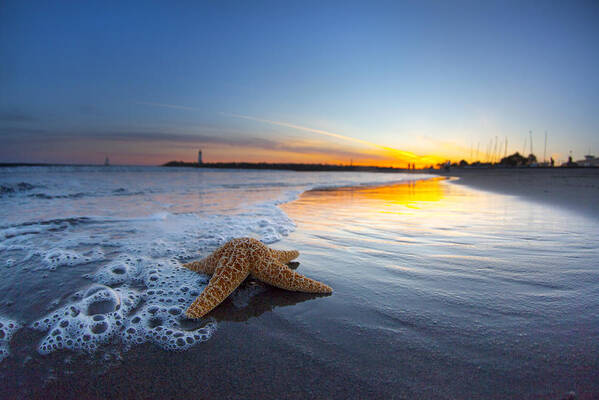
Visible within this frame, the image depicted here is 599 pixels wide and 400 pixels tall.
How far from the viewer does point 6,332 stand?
236 centimetres

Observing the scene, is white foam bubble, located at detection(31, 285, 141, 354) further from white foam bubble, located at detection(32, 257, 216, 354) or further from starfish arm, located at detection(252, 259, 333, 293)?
starfish arm, located at detection(252, 259, 333, 293)

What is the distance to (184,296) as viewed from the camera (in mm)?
3064

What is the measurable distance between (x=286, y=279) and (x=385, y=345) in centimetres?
118

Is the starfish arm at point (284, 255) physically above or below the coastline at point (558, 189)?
below

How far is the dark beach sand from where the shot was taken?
1.73 meters

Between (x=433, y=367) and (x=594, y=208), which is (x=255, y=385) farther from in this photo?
(x=594, y=208)

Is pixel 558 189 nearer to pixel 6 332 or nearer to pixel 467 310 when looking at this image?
pixel 467 310

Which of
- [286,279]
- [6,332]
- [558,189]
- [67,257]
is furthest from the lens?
[558,189]

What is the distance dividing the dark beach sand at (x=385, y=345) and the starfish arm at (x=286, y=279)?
0.09 meters

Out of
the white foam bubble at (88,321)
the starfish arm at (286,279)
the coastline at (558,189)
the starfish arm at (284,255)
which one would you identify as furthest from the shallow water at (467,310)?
the coastline at (558,189)

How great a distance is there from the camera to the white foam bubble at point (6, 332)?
6.97ft

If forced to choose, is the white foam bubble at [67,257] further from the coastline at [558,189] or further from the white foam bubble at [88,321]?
the coastline at [558,189]

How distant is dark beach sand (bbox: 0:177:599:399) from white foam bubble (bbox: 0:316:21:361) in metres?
0.06

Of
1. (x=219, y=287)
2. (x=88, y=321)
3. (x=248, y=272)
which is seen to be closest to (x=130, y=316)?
(x=88, y=321)
